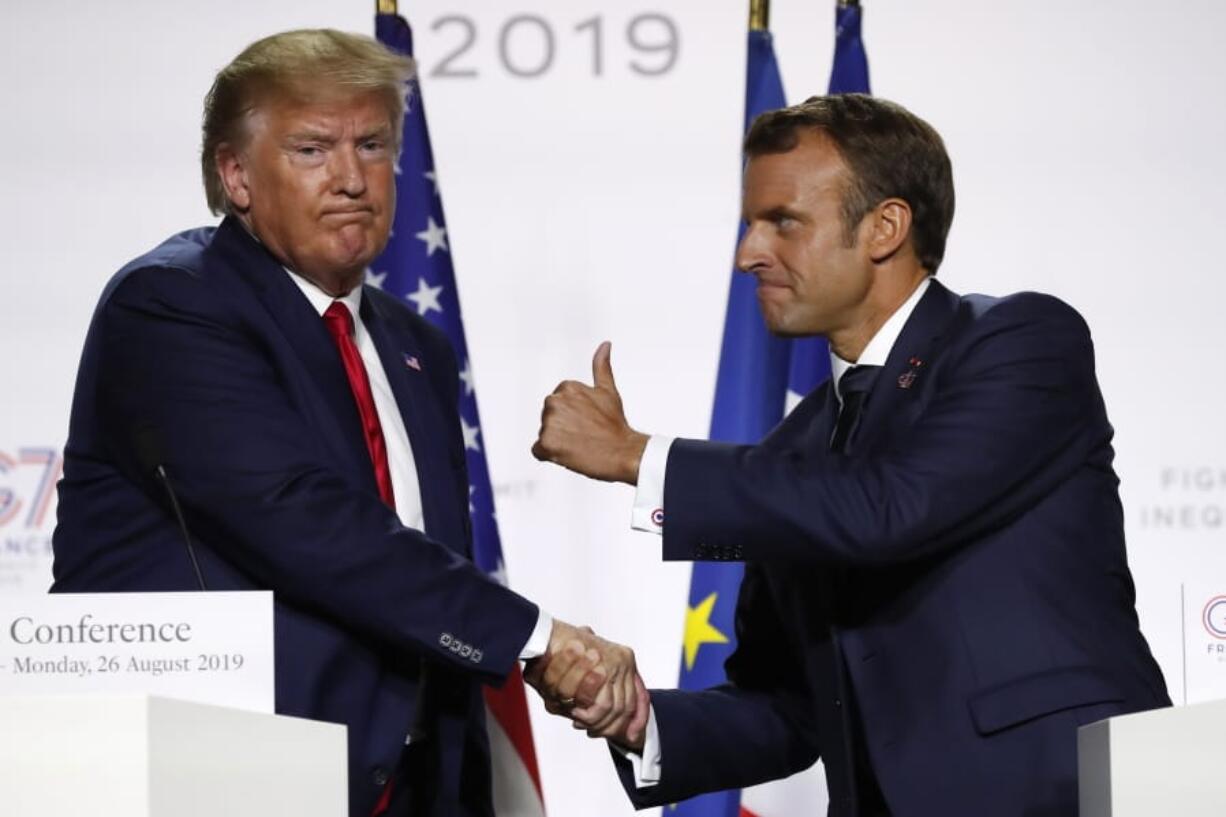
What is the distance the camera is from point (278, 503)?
3.11 m

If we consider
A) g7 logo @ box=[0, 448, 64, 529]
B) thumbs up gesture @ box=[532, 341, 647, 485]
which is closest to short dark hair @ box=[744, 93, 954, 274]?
thumbs up gesture @ box=[532, 341, 647, 485]

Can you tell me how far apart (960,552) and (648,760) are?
2.24 ft

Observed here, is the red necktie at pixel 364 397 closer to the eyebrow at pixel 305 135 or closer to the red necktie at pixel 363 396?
the red necktie at pixel 363 396

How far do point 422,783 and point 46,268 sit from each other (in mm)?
2825

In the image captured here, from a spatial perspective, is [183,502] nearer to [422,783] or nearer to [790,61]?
[422,783]

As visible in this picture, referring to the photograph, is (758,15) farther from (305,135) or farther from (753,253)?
(305,135)

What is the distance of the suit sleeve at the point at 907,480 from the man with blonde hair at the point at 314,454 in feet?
1.21

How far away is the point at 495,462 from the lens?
560 centimetres

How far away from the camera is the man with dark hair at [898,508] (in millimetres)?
3137

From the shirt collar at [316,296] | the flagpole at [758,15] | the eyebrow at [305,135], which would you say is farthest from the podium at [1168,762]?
the flagpole at [758,15]

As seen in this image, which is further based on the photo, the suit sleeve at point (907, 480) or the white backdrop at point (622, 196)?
the white backdrop at point (622, 196)

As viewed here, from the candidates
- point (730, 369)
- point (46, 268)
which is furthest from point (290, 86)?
point (46, 268)

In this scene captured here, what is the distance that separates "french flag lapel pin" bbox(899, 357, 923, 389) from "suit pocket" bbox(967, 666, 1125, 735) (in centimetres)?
54

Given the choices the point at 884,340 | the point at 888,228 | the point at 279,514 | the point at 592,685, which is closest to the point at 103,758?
the point at 279,514
